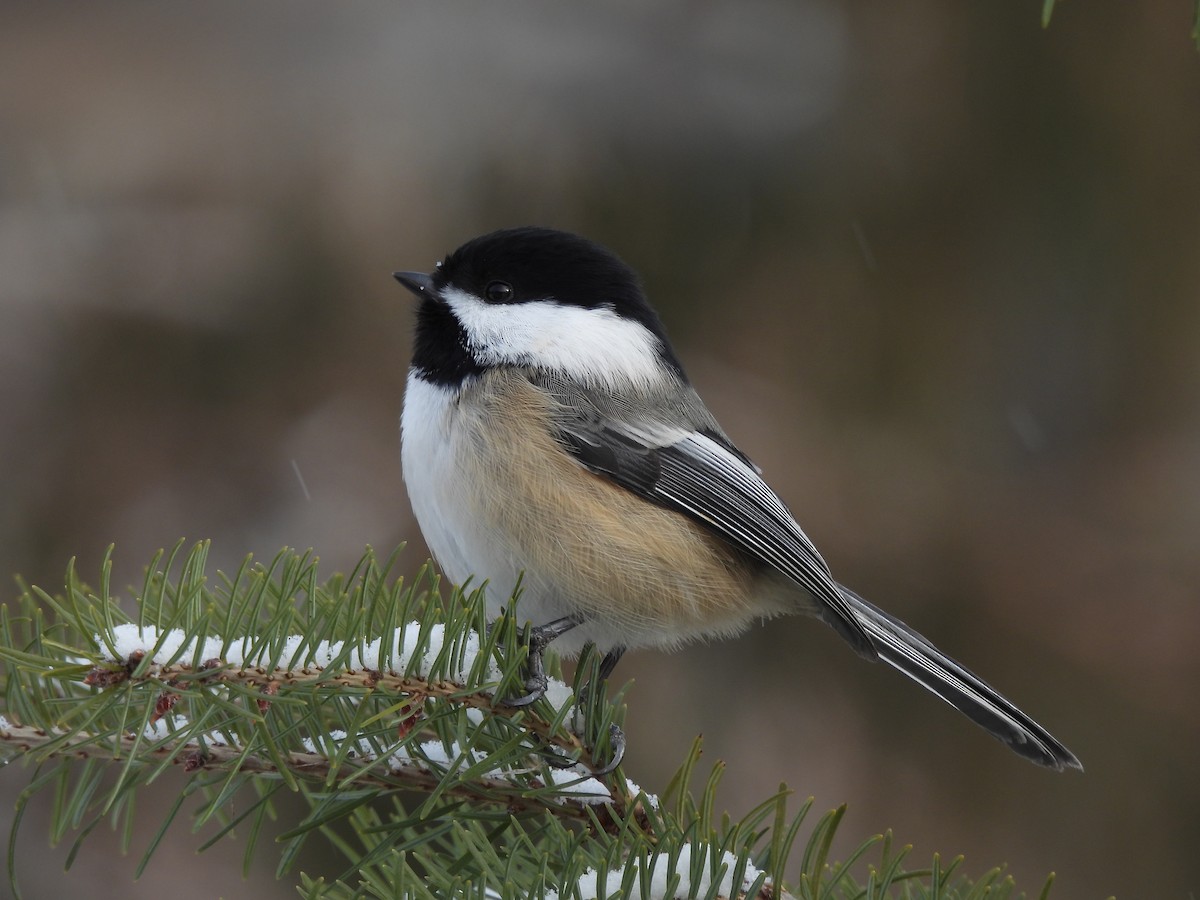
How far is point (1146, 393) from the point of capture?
246 centimetres

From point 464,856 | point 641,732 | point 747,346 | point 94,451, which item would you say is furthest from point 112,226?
point 464,856

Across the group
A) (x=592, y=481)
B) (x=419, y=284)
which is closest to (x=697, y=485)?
(x=592, y=481)

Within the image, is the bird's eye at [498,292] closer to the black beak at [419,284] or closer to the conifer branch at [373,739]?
the black beak at [419,284]

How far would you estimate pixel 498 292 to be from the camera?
6.12ft

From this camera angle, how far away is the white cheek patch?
183cm

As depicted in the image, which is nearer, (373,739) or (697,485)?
(373,739)

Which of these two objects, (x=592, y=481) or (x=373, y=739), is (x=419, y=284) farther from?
(x=373, y=739)

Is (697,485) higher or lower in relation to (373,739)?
higher

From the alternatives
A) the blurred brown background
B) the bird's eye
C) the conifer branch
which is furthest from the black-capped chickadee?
the blurred brown background

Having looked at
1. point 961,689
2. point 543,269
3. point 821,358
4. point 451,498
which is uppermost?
point 543,269

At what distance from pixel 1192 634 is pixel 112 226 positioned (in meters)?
2.66

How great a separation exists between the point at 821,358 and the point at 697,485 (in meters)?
0.81

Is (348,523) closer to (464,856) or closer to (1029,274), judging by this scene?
(464,856)

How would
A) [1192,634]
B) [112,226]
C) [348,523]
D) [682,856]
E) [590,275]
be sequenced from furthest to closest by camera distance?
[112,226] → [348,523] → [1192,634] → [590,275] → [682,856]
